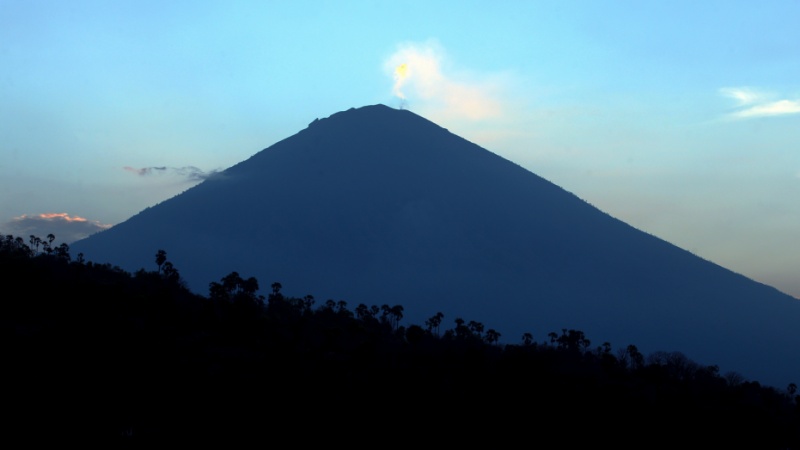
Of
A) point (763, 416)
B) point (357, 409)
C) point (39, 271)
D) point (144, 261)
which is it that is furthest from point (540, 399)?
point (144, 261)

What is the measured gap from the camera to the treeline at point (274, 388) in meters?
41.3

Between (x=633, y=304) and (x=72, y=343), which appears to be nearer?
(x=72, y=343)

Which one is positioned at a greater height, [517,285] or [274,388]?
[517,285]

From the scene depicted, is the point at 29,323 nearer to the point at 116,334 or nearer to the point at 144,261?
the point at 116,334

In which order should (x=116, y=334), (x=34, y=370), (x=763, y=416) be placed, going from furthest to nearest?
(x=763, y=416) < (x=116, y=334) < (x=34, y=370)

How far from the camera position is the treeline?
41.3 metres

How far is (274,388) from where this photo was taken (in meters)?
47.5

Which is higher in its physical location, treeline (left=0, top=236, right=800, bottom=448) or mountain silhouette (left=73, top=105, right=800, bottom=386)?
mountain silhouette (left=73, top=105, right=800, bottom=386)

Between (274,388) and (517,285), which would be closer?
(274,388)

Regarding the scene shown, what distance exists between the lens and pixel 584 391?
56781 millimetres

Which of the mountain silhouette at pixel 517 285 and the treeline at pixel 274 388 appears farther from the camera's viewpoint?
the mountain silhouette at pixel 517 285

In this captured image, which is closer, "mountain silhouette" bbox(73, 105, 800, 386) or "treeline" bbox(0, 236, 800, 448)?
"treeline" bbox(0, 236, 800, 448)

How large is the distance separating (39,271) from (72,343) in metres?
24.3

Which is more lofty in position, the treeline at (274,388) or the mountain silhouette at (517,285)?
the mountain silhouette at (517,285)
